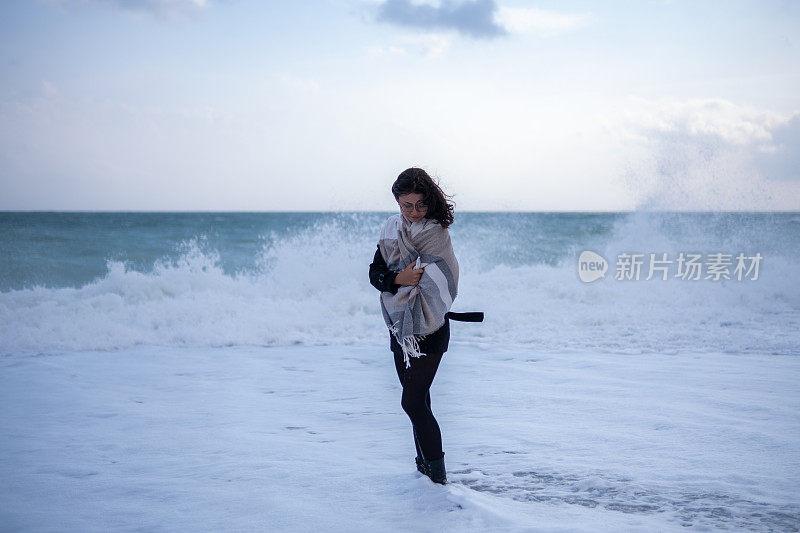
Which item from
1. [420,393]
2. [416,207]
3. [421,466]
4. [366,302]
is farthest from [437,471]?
[366,302]

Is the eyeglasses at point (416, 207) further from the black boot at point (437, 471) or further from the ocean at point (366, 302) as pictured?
the ocean at point (366, 302)

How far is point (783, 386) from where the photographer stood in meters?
5.67

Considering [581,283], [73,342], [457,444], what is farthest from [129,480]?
[581,283]

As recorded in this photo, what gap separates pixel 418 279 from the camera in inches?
116

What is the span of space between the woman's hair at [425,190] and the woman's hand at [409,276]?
0.27 meters

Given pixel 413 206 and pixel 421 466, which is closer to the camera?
pixel 413 206

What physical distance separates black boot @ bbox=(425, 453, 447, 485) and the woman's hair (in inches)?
49.5

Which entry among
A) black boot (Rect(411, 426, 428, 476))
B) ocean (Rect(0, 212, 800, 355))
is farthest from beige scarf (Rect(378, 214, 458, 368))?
ocean (Rect(0, 212, 800, 355))

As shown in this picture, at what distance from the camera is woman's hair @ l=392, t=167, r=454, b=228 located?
293 centimetres

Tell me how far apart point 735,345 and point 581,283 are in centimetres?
528

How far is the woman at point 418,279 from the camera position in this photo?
2.96 metres

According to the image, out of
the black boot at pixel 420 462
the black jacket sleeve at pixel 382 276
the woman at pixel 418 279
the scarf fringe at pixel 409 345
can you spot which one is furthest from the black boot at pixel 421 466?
the black jacket sleeve at pixel 382 276

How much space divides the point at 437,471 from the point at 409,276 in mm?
1087

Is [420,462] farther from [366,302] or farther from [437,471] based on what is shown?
[366,302]
